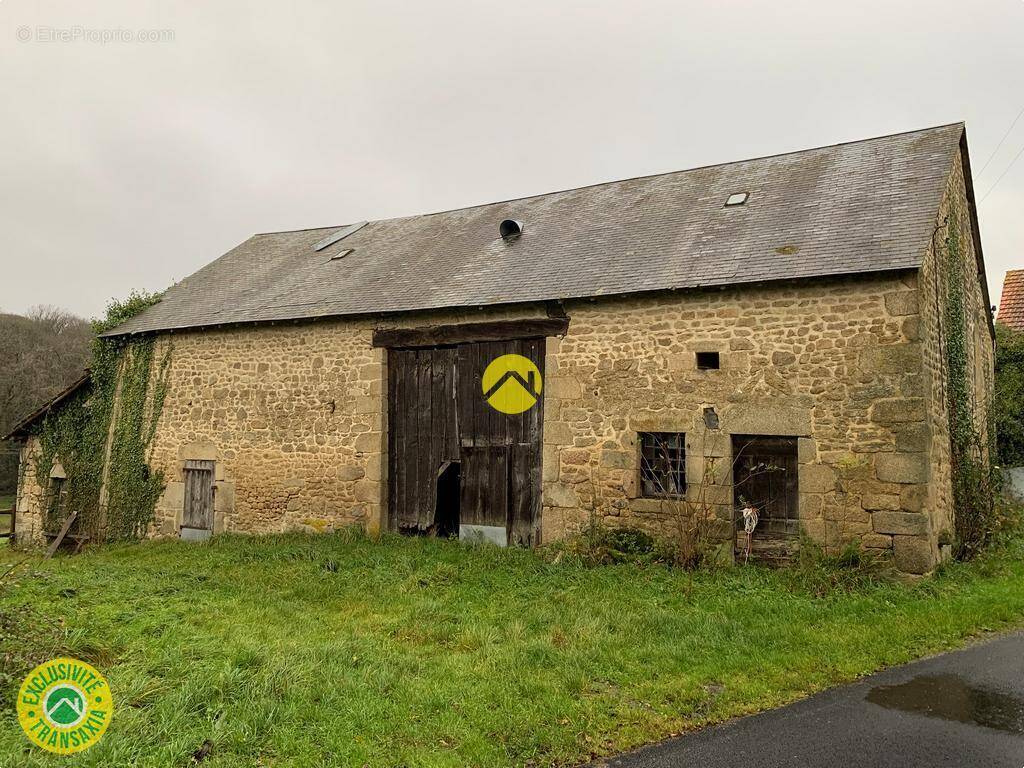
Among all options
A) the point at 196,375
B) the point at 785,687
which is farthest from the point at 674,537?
the point at 196,375

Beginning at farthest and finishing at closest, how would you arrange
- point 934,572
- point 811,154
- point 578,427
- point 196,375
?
1. point 196,375
2. point 811,154
3. point 578,427
4. point 934,572

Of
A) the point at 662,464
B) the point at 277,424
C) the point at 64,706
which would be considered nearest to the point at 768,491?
the point at 662,464

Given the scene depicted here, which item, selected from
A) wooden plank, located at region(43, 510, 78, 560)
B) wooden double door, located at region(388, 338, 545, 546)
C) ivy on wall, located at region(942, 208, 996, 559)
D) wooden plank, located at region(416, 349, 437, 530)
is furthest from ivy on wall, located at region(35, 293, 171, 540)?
ivy on wall, located at region(942, 208, 996, 559)

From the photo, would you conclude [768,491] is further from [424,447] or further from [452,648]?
[424,447]

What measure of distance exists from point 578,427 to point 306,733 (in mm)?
6062

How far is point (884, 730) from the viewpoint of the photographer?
4.17 meters

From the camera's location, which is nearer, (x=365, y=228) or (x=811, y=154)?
(x=811, y=154)

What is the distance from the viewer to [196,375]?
1300 cm

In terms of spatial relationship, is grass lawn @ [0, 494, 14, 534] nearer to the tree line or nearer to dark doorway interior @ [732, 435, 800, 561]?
the tree line

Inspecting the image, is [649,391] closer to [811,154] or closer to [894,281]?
[894,281]

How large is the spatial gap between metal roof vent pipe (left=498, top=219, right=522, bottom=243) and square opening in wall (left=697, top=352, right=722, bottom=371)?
500 centimetres

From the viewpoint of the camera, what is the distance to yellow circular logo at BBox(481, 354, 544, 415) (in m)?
10.1

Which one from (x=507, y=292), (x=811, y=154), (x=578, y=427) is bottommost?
(x=578, y=427)

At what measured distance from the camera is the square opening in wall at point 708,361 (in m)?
8.73
